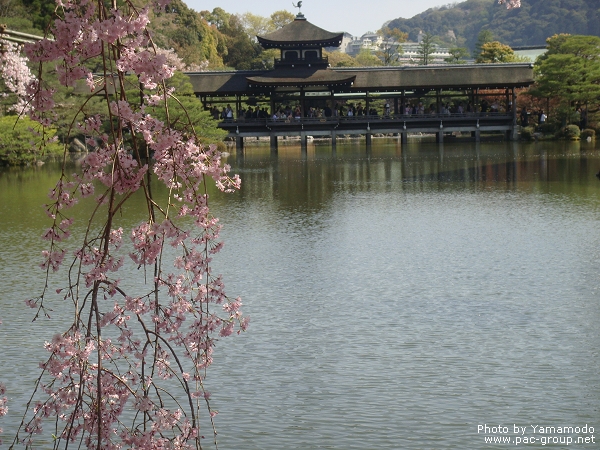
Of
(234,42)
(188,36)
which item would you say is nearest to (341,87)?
(188,36)

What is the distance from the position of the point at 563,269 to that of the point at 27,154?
20.0m

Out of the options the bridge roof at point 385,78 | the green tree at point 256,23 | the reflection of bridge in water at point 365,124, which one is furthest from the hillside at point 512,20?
the reflection of bridge in water at point 365,124

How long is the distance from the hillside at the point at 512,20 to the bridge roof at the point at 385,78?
197 feet

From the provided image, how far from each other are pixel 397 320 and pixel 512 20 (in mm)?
106325

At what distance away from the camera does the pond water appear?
5484 millimetres

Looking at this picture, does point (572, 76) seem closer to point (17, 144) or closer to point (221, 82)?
point (221, 82)

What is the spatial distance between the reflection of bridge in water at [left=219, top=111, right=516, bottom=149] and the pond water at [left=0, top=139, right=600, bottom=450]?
1698cm

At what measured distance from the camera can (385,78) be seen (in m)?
33.7

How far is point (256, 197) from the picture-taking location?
17438 mm

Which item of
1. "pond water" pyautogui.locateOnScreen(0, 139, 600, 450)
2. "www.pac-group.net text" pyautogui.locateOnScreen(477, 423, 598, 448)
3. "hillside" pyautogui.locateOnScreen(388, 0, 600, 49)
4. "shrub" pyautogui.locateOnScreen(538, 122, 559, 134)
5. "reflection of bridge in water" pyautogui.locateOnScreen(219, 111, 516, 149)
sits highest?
"hillside" pyautogui.locateOnScreen(388, 0, 600, 49)

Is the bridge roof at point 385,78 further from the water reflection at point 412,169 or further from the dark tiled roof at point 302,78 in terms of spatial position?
the water reflection at point 412,169

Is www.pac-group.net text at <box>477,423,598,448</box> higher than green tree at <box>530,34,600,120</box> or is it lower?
lower

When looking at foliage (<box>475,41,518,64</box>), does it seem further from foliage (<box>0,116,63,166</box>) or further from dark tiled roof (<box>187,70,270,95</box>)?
foliage (<box>0,116,63,166</box>)

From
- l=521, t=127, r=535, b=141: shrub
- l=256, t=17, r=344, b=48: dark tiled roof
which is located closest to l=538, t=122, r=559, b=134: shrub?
l=521, t=127, r=535, b=141: shrub
